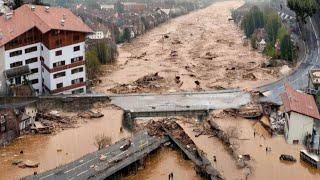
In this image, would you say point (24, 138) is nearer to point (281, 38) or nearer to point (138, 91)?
point (138, 91)

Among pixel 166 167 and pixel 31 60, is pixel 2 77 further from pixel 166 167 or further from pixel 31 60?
pixel 166 167

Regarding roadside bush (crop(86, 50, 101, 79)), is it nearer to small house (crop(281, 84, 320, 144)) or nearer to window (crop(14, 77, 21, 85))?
window (crop(14, 77, 21, 85))

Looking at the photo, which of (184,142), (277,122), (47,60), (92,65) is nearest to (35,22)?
(47,60)

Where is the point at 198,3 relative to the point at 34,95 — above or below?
above

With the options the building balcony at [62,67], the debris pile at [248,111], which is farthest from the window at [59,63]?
the debris pile at [248,111]

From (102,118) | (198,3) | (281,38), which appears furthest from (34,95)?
(198,3)

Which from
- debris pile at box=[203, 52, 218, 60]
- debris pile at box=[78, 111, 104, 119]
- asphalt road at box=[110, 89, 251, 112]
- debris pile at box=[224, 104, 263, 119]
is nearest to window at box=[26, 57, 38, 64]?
debris pile at box=[78, 111, 104, 119]
